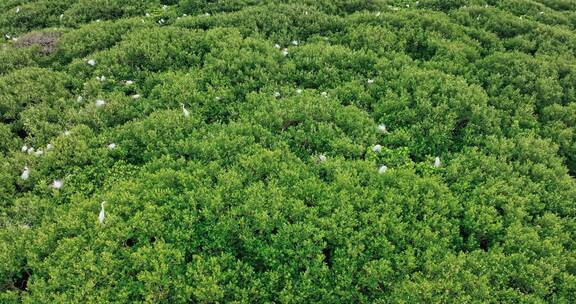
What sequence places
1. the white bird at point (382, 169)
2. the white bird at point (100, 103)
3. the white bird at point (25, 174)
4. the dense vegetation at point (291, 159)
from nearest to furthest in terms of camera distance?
the dense vegetation at point (291, 159) < the white bird at point (382, 169) < the white bird at point (25, 174) < the white bird at point (100, 103)

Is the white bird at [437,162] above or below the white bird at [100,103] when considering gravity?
above

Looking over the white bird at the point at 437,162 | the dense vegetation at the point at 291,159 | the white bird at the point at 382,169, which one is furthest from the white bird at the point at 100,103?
the white bird at the point at 437,162

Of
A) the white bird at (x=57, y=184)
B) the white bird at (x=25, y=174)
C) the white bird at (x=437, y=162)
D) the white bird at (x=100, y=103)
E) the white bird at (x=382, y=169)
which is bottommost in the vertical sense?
the white bird at (x=25, y=174)

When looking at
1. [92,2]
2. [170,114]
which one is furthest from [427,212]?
[92,2]

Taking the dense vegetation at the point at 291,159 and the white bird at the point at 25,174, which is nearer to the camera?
the dense vegetation at the point at 291,159

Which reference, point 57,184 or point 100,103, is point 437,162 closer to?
point 57,184

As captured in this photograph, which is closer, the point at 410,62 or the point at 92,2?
the point at 410,62

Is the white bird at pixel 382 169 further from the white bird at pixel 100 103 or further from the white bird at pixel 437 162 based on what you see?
the white bird at pixel 100 103

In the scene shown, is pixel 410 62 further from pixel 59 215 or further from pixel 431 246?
pixel 59 215

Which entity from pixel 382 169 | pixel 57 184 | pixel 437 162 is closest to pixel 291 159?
pixel 382 169
